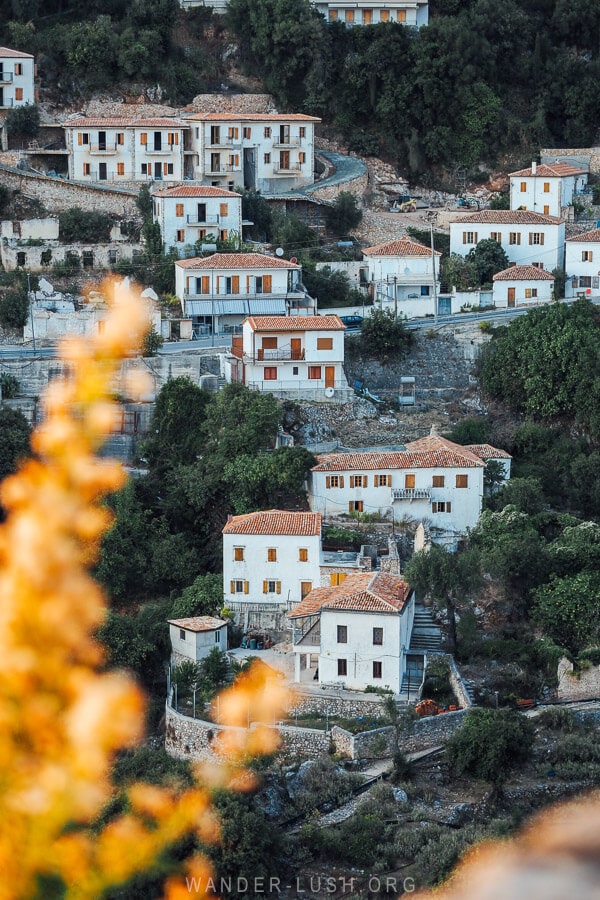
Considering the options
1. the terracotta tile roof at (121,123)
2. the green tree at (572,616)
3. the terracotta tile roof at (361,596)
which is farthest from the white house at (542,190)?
the terracotta tile roof at (361,596)

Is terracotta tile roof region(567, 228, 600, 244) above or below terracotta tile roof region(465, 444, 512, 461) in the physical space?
above

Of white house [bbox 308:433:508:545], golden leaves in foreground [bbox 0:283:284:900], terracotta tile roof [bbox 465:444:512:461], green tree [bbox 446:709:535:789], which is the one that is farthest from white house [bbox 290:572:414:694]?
golden leaves in foreground [bbox 0:283:284:900]

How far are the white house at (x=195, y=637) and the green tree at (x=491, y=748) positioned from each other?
470 cm

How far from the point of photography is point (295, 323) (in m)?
36.1

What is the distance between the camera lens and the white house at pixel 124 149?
44844 millimetres

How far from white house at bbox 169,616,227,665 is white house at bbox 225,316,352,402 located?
8.15m

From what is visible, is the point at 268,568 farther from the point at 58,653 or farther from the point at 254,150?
the point at 58,653

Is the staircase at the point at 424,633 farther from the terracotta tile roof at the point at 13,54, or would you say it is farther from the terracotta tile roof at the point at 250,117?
the terracotta tile roof at the point at 13,54

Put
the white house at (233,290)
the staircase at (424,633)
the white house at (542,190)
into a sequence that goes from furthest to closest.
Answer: the white house at (542,190)
the white house at (233,290)
the staircase at (424,633)

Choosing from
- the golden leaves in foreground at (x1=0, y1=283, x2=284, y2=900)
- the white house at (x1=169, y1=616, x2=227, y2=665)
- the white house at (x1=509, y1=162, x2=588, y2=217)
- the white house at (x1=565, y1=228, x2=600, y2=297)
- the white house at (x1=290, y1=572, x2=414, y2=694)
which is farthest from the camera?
the white house at (x1=509, y1=162, x2=588, y2=217)

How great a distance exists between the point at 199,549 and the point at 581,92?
22.9 m

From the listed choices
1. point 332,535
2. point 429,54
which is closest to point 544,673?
point 332,535

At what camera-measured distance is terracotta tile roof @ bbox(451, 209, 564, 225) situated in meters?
43.0

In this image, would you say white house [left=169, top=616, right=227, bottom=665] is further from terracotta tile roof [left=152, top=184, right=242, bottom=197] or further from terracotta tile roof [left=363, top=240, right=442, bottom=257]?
terracotta tile roof [left=152, top=184, right=242, bottom=197]
